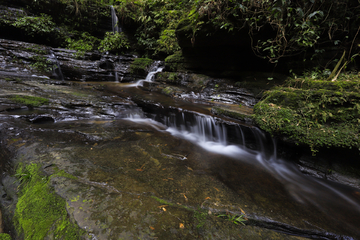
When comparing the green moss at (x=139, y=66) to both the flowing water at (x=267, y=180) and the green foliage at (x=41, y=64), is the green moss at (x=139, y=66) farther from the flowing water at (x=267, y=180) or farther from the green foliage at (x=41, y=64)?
the flowing water at (x=267, y=180)

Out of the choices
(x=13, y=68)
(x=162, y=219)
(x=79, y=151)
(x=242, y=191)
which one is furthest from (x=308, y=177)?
(x=13, y=68)

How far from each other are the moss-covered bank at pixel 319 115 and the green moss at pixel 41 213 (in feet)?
13.0

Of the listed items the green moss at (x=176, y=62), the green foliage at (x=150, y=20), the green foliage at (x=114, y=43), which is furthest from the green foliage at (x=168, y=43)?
the green foliage at (x=114, y=43)

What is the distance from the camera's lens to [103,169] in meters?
2.29

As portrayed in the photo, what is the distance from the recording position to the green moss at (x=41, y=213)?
1.31 m

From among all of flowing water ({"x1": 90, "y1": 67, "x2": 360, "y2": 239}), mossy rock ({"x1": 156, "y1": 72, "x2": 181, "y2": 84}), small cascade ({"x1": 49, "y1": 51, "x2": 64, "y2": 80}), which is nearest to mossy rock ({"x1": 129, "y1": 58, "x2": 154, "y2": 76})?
mossy rock ({"x1": 156, "y1": 72, "x2": 181, "y2": 84})

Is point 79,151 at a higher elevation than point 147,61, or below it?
below

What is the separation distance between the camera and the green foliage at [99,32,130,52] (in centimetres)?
1126

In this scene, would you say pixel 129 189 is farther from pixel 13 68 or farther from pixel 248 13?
pixel 13 68

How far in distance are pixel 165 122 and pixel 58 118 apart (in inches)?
126

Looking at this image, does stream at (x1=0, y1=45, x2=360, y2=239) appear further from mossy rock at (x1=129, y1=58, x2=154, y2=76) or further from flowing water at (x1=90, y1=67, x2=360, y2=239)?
mossy rock at (x1=129, y1=58, x2=154, y2=76)

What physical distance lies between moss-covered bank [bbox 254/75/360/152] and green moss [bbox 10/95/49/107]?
6.31 metres

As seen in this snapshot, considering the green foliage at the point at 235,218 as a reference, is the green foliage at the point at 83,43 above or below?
above

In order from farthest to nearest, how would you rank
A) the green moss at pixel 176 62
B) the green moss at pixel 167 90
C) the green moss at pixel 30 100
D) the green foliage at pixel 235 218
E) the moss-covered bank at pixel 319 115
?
the green moss at pixel 176 62, the green moss at pixel 167 90, the green moss at pixel 30 100, the moss-covered bank at pixel 319 115, the green foliage at pixel 235 218
